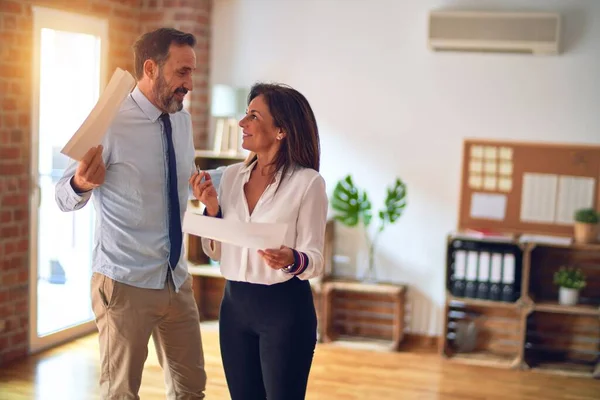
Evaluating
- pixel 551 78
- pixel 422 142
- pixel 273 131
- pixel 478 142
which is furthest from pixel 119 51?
pixel 273 131

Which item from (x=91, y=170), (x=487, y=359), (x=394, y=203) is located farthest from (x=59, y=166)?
(x=487, y=359)

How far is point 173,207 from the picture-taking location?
108 inches

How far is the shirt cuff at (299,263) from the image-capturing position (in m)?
2.27

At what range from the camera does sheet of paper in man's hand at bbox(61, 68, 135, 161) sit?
Answer: 236 cm

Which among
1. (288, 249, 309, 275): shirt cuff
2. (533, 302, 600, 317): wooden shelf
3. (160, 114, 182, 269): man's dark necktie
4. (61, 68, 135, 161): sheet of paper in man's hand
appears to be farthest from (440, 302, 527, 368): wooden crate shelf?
(61, 68, 135, 161): sheet of paper in man's hand

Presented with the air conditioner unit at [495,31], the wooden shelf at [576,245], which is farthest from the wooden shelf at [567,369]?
the air conditioner unit at [495,31]

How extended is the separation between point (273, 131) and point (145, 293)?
28.8 inches

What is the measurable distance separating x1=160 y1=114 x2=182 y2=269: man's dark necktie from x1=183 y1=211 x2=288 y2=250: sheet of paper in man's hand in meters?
0.46

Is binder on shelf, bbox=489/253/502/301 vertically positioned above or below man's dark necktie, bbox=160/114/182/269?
below

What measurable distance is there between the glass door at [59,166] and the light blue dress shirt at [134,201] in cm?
213

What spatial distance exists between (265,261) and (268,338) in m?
0.24

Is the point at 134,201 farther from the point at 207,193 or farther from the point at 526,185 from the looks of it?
the point at 526,185

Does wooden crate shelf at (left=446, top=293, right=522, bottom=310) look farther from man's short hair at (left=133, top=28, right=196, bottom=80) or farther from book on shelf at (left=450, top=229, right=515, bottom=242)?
man's short hair at (left=133, top=28, right=196, bottom=80)

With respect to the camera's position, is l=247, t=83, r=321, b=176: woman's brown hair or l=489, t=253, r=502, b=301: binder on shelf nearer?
l=247, t=83, r=321, b=176: woman's brown hair
